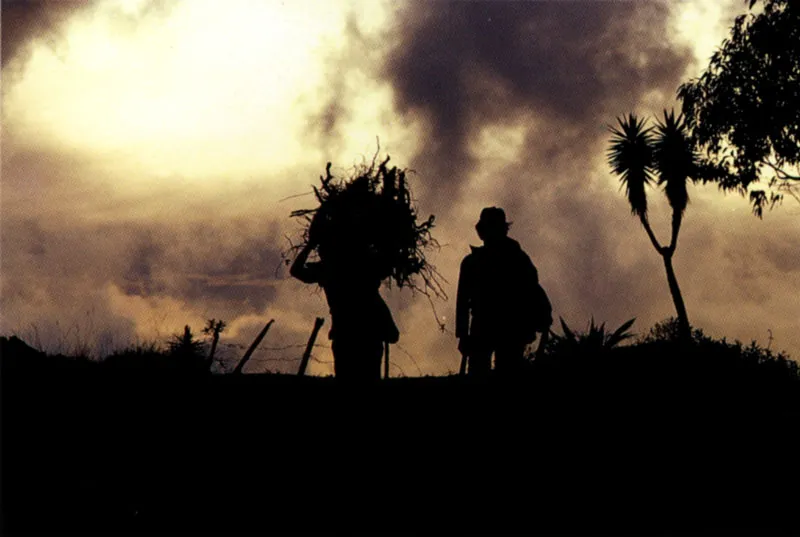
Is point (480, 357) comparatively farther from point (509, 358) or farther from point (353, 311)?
point (353, 311)

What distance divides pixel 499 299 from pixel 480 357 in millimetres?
614

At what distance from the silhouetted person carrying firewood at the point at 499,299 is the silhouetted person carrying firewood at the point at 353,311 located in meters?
0.79

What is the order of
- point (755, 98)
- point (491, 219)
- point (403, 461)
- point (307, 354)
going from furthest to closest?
point (755, 98), point (307, 354), point (491, 219), point (403, 461)

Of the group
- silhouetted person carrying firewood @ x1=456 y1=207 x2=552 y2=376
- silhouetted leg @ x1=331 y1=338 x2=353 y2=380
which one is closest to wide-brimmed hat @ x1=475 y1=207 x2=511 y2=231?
silhouetted person carrying firewood @ x1=456 y1=207 x2=552 y2=376

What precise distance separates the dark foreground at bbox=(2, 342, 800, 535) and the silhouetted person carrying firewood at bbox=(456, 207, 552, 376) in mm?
578

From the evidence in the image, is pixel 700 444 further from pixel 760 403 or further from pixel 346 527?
Answer: pixel 346 527

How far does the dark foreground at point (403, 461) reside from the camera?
625cm

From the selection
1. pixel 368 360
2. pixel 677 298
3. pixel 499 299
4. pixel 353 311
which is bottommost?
pixel 368 360

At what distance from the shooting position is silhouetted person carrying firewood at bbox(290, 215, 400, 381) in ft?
24.5

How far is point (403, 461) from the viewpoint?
7262mm

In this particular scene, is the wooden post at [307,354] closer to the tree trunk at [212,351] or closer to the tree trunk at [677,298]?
the tree trunk at [212,351]

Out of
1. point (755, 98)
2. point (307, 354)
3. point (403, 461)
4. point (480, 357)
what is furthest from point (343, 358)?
point (755, 98)

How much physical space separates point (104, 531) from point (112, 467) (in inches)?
57.9

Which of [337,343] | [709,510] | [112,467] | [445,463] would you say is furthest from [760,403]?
[112,467]
